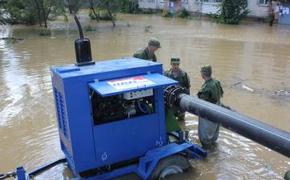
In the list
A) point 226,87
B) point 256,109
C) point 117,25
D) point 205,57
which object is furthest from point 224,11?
point 256,109

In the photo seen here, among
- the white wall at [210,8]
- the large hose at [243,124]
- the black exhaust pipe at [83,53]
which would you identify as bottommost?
the white wall at [210,8]

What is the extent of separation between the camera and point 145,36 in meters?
21.9

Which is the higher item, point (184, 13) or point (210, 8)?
point (210, 8)

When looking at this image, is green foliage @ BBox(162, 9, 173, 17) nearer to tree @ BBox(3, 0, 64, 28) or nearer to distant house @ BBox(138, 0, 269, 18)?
distant house @ BBox(138, 0, 269, 18)

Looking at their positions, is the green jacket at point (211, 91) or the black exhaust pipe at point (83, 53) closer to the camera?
the black exhaust pipe at point (83, 53)

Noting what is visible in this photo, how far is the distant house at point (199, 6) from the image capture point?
91.9ft

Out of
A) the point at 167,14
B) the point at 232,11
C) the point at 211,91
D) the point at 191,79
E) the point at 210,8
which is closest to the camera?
the point at 211,91

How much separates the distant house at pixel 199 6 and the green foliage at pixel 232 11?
93 centimetres

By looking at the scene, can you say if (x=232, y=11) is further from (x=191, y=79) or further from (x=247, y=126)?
(x=247, y=126)

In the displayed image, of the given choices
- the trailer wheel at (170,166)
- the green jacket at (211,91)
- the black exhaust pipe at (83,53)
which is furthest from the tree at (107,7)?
the trailer wheel at (170,166)

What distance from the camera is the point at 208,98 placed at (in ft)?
22.5

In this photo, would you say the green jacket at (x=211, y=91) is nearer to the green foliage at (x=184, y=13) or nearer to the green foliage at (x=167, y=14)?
the green foliage at (x=184, y=13)

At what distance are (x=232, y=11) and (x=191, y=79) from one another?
55.1 ft

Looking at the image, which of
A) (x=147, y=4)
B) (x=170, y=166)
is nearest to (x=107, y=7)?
(x=147, y=4)
